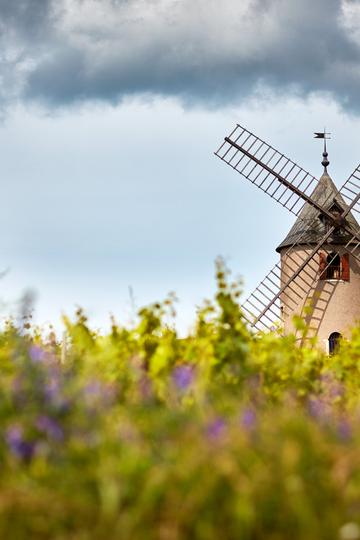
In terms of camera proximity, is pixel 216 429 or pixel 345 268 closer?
pixel 216 429

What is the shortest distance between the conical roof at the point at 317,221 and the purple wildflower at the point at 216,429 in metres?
18.1

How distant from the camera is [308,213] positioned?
22.1 m

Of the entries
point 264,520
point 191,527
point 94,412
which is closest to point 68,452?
point 94,412

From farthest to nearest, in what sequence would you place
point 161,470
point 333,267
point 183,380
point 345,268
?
point 333,267, point 345,268, point 183,380, point 161,470

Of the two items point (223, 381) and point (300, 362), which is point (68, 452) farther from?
point (300, 362)

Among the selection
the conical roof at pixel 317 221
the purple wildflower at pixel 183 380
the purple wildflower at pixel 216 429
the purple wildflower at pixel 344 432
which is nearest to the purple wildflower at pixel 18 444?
the purple wildflower at pixel 216 429

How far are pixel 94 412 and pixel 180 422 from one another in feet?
1.49

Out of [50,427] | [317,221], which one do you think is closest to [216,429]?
[50,427]

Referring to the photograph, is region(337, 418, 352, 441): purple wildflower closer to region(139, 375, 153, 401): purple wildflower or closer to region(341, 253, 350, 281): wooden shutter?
region(139, 375, 153, 401): purple wildflower

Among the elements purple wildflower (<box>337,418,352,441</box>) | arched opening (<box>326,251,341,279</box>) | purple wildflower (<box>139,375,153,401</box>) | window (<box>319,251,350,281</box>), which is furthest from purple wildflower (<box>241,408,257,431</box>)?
arched opening (<box>326,251,341,279</box>)

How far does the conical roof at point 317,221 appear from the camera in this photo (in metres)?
21.5

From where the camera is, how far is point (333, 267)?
21.5 m

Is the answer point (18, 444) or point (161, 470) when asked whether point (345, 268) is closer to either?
point (18, 444)

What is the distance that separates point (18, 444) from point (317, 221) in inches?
740
